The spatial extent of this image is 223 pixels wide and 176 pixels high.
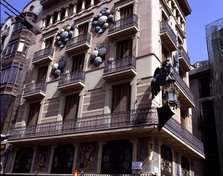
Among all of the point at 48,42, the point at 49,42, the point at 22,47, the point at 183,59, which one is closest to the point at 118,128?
the point at 183,59

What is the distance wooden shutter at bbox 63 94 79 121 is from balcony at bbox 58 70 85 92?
630 millimetres

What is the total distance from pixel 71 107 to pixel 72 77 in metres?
2.28

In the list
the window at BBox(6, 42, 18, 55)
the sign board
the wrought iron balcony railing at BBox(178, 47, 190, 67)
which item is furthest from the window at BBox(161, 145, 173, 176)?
the window at BBox(6, 42, 18, 55)

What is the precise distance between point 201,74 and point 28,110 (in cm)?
1910

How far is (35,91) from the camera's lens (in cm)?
2230

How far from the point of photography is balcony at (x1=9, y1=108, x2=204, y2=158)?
598 inches

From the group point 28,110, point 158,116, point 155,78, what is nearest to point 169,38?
point 155,78

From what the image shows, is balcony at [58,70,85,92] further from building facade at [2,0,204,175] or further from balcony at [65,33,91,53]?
balcony at [65,33,91,53]

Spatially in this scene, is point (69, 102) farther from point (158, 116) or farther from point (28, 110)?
point (158, 116)

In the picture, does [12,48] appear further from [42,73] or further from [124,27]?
[124,27]

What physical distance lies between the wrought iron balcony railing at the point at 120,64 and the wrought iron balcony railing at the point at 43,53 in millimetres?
7043

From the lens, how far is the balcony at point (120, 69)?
17.4 meters

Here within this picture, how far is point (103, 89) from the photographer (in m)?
18.7

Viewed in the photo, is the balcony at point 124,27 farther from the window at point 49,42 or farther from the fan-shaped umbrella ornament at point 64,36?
the window at point 49,42
